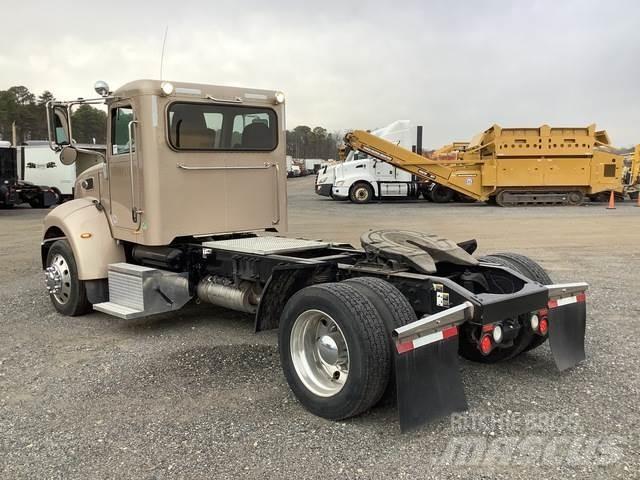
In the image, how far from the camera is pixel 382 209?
2291 centimetres

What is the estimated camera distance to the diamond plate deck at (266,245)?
539 centimetres

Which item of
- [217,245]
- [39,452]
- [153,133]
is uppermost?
[153,133]

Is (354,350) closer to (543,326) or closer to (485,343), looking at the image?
(485,343)

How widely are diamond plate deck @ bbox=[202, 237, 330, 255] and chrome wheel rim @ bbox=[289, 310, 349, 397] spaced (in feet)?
4.00

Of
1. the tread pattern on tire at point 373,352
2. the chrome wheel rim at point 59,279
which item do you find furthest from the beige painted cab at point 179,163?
the tread pattern on tire at point 373,352

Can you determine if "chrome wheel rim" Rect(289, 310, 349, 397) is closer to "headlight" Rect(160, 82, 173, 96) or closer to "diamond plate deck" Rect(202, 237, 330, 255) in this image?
"diamond plate deck" Rect(202, 237, 330, 255)

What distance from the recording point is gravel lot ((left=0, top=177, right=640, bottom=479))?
3.32 meters

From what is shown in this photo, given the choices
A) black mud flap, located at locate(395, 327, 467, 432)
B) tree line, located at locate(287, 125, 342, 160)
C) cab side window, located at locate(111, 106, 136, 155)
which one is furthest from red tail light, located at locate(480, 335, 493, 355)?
tree line, located at locate(287, 125, 342, 160)

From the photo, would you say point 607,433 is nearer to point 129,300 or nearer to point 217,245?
point 217,245

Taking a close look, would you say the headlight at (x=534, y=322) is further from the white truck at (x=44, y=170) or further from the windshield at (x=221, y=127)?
the white truck at (x=44, y=170)

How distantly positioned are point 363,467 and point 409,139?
2498 cm

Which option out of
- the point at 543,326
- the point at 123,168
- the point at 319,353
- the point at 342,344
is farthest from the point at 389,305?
the point at 123,168

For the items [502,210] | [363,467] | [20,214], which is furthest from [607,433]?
[20,214]

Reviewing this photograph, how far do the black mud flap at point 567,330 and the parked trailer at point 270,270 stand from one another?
0.04ft
